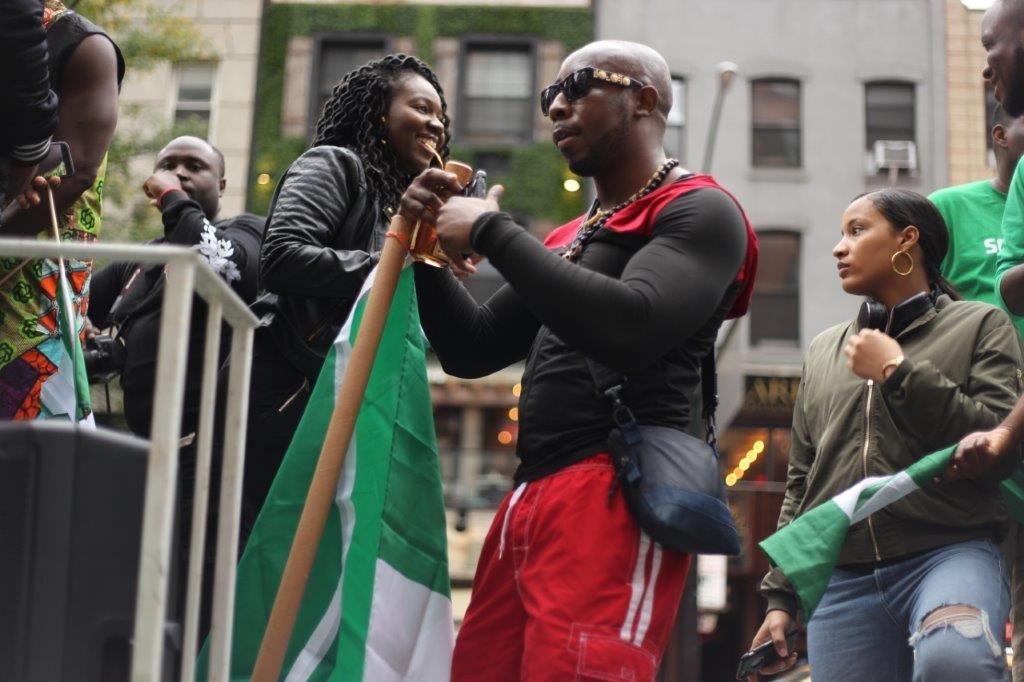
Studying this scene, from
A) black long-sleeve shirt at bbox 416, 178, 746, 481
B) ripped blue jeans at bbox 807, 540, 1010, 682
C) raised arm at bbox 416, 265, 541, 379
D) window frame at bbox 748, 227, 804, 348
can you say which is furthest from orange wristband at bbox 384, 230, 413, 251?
window frame at bbox 748, 227, 804, 348

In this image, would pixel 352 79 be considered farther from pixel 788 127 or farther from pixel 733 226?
pixel 788 127

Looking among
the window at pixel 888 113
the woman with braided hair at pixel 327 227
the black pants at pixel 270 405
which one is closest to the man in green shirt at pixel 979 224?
the woman with braided hair at pixel 327 227

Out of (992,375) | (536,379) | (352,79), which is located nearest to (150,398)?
(352,79)

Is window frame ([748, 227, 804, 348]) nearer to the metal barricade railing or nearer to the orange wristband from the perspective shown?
the orange wristband

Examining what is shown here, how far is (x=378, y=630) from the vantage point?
2941mm

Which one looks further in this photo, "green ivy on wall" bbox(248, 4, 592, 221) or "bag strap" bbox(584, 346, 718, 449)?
"green ivy on wall" bbox(248, 4, 592, 221)

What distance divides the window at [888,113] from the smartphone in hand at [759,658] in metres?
20.7

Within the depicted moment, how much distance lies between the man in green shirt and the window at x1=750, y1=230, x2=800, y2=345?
1842 cm

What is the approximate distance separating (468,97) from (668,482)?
71.3 feet

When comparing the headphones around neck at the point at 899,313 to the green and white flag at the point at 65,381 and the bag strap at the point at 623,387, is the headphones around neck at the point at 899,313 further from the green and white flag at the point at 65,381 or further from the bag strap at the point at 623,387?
the green and white flag at the point at 65,381

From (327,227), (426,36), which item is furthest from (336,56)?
(327,227)

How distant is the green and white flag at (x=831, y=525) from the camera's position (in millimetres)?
3350

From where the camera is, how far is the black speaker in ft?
6.73

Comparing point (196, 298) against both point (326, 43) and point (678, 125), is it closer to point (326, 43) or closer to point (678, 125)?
point (678, 125)
